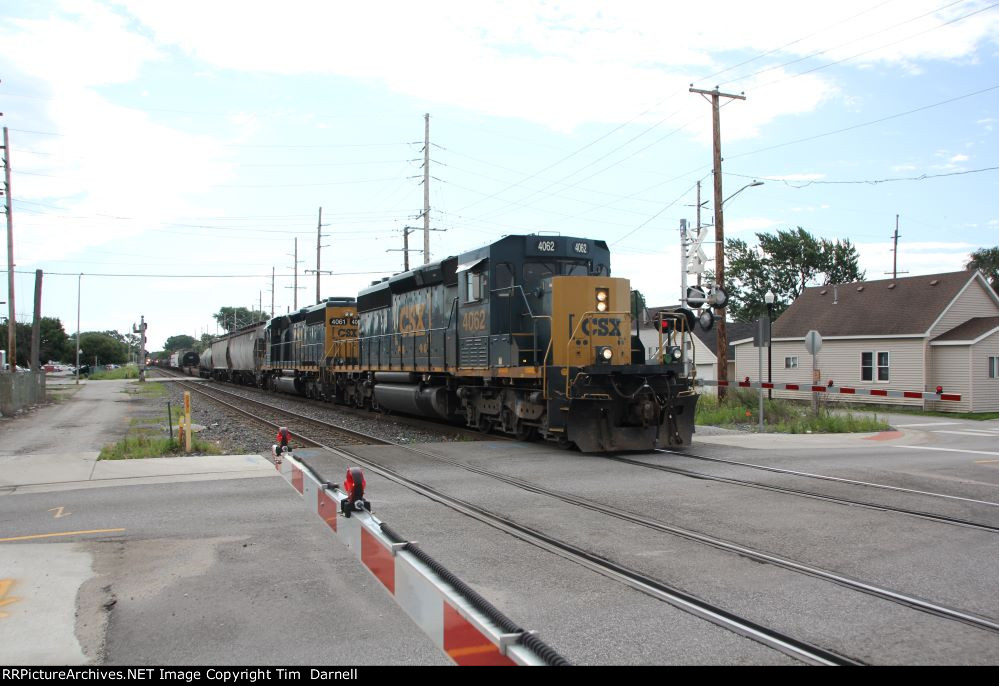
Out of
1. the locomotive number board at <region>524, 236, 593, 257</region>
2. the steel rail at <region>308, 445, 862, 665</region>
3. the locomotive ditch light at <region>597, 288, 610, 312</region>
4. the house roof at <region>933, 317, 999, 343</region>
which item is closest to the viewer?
the steel rail at <region>308, 445, 862, 665</region>

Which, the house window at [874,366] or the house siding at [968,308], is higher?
the house siding at [968,308]

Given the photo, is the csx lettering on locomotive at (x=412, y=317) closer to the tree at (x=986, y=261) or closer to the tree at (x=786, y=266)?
the tree at (x=786, y=266)

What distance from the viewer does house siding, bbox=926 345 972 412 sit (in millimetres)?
28969

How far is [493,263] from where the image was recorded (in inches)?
565

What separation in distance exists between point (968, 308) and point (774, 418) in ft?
59.5

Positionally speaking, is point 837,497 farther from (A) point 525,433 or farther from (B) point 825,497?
(A) point 525,433

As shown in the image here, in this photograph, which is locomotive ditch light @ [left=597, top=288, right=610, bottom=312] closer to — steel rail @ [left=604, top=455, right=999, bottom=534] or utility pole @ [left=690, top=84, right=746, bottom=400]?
steel rail @ [left=604, top=455, right=999, bottom=534]

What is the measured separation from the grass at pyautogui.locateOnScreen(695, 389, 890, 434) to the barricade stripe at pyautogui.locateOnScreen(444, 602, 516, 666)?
17121 millimetres

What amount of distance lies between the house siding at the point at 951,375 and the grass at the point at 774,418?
11335 millimetres

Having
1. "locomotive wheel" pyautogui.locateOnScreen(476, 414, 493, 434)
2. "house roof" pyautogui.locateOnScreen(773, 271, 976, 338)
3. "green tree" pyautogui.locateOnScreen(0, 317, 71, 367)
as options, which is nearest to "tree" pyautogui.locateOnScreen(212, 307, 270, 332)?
"green tree" pyautogui.locateOnScreen(0, 317, 71, 367)

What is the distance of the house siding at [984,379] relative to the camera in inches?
1137

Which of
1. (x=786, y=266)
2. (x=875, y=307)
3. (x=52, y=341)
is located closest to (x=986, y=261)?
(x=786, y=266)

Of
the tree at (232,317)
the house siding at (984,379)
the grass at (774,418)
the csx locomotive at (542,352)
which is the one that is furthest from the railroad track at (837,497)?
the tree at (232,317)
